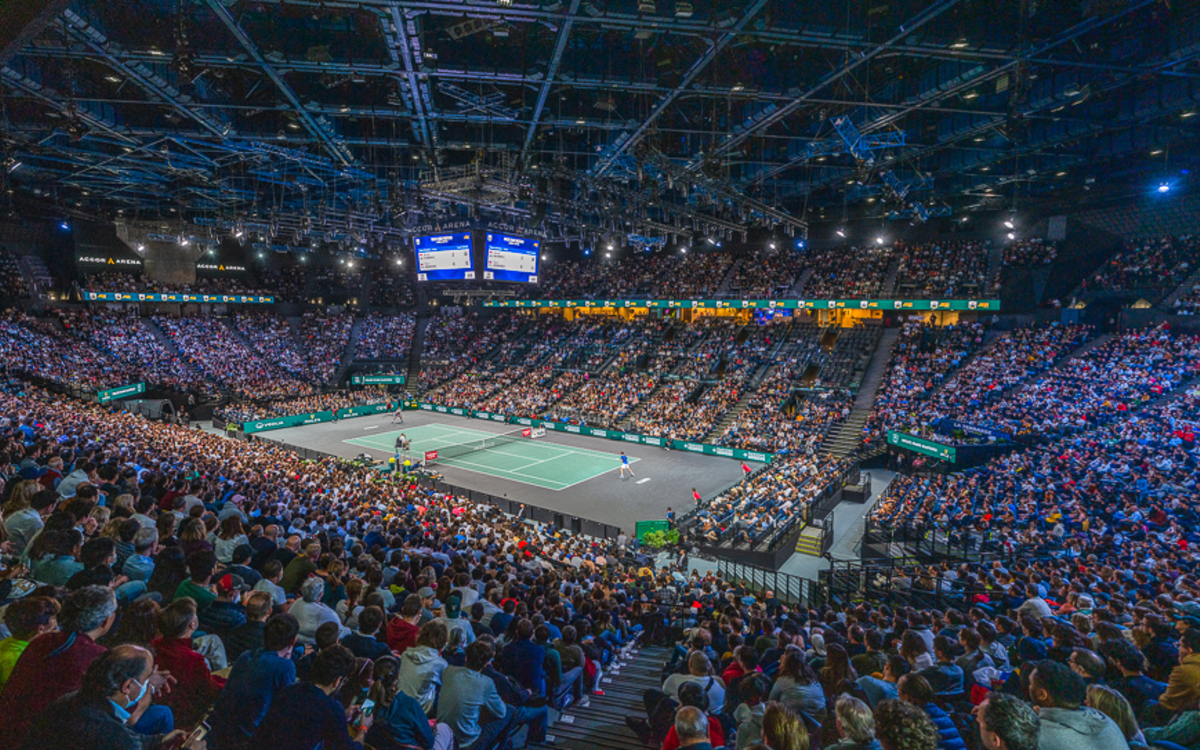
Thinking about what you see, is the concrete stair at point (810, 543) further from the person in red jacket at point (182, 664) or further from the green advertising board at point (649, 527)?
the person in red jacket at point (182, 664)

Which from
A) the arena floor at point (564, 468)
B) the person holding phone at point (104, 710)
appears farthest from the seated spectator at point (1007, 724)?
the arena floor at point (564, 468)

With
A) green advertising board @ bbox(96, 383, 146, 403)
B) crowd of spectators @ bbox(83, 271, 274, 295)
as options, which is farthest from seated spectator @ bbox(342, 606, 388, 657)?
crowd of spectators @ bbox(83, 271, 274, 295)

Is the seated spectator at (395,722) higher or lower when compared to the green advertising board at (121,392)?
higher

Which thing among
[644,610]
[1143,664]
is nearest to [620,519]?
[644,610]

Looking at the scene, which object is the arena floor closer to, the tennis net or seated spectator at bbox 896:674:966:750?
the tennis net

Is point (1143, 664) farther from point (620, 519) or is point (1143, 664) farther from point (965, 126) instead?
point (965, 126)

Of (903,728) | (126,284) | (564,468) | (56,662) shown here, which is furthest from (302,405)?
(903,728)
